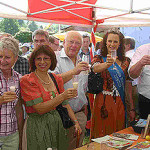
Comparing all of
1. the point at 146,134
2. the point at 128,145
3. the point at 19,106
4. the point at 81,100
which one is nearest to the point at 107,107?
the point at 81,100

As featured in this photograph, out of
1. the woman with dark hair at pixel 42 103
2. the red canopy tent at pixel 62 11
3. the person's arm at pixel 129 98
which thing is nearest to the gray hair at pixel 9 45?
the woman with dark hair at pixel 42 103

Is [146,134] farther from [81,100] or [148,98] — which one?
[81,100]

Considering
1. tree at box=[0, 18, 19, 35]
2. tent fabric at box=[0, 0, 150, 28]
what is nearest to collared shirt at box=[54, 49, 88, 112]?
tent fabric at box=[0, 0, 150, 28]

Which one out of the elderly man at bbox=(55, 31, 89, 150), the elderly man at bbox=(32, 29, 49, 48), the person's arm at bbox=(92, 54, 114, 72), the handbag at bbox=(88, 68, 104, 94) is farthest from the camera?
the elderly man at bbox=(32, 29, 49, 48)

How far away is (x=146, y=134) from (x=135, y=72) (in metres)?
0.78

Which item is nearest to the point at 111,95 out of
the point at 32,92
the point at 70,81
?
the point at 70,81

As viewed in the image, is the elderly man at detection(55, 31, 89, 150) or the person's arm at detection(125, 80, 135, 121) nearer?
the person's arm at detection(125, 80, 135, 121)

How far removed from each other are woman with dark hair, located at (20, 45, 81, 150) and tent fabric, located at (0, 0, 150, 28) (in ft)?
6.18

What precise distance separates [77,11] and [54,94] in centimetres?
313

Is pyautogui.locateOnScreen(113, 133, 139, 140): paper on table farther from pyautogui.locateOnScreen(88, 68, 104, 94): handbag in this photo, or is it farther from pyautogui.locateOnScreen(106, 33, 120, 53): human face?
pyautogui.locateOnScreen(106, 33, 120, 53): human face

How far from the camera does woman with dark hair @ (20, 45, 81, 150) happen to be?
2168 millimetres

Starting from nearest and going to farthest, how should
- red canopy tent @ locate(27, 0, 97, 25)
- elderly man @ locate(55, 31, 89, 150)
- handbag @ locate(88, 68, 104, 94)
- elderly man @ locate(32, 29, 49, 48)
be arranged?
handbag @ locate(88, 68, 104, 94) < elderly man @ locate(55, 31, 89, 150) < elderly man @ locate(32, 29, 49, 48) < red canopy tent @ locate(27, 0, 97, 25)

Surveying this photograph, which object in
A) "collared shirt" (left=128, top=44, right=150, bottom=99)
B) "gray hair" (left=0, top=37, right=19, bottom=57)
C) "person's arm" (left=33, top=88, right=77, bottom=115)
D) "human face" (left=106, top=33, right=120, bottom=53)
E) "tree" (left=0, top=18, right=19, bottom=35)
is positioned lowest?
"person's arm" (left=33, top=88, right=77, bottom=115)

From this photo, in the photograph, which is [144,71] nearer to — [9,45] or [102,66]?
[102,66]
